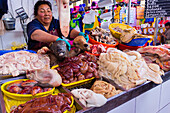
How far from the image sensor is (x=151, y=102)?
1852 mm

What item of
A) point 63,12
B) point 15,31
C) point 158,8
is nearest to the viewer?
point 63,12

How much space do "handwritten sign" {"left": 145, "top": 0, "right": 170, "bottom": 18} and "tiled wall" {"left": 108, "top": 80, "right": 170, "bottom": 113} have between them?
1926 mm

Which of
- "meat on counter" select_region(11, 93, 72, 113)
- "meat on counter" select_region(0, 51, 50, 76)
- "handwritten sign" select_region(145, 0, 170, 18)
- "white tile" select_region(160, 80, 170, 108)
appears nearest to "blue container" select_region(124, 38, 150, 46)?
"white tile" select_region(160, 80, 170, 108)

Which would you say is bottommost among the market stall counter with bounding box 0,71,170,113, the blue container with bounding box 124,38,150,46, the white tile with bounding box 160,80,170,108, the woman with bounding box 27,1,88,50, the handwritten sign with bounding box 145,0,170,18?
the white tile with bounding box 160,80,170,108

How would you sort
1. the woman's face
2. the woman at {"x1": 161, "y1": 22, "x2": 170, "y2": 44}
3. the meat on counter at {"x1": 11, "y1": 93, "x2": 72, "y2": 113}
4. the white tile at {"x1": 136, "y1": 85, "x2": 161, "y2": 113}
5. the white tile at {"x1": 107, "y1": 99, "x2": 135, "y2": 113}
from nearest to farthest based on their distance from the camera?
1. the meat on counter at {"x1": 11, "y1": 93, "x2": 72, "y2": 113}
2. the white tile at {"x1": 107, "y1": 99, "x2": 135, "y2": 113}
3. the white tile at {"x1": 136, "y1": 85, "x2": 161, "y2": 113}
4. the woman's face
5. the woman at {"x1": 161, "y1": 22, "x2": 170, "y2": 44}

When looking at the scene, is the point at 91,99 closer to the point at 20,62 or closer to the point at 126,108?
the point at 126,108

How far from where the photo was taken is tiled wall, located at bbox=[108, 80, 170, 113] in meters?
1.52

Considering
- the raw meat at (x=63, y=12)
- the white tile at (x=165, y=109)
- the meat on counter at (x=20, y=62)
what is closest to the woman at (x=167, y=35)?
the white tile at (x=165, y=109)

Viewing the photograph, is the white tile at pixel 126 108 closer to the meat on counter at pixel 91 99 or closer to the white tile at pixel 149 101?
the white tile at pixel 149 101

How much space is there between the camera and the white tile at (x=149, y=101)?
1.67 metres

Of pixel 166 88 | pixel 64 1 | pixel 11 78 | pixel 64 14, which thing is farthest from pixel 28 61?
pixel 166 88

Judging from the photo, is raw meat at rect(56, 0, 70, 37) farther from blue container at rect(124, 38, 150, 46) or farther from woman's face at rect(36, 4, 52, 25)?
blue container at rect(124, 38, 150, 46)

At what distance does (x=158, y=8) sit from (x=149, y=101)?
2.50 m

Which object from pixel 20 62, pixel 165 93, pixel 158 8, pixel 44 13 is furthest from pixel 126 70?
pixel 158 8
